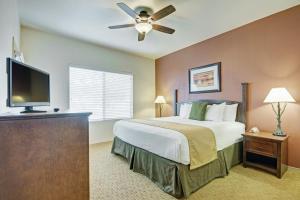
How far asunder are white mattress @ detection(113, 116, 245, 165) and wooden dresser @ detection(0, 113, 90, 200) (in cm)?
121

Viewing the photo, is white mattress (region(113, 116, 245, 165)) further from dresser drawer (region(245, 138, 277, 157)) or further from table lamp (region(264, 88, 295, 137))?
table lamp (region(264, 88, 295, 137))

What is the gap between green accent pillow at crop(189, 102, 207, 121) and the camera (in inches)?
147

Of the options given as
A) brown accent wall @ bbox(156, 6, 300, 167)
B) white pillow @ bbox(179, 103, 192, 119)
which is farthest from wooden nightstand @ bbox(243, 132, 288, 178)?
white pillow @ bbox(179, 103, 192, 119)

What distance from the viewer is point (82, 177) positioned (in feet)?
4.30

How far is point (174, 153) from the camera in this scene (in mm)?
2188

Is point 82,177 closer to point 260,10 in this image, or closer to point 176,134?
point 176,134

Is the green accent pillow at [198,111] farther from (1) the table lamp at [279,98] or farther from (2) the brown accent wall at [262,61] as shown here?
(1) the table lamp at [279,98]

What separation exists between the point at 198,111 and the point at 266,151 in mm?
1453

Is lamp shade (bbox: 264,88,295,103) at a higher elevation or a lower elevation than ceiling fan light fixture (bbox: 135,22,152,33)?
lower

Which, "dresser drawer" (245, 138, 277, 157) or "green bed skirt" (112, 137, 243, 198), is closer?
"green bed skirt" (112, 137, 243, 198)

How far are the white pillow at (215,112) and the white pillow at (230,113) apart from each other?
0.06 m

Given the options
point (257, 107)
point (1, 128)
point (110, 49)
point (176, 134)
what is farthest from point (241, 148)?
point (110, 49)

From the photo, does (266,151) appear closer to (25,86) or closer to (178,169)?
(178,169)

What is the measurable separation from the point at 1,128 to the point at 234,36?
4.14 meters
